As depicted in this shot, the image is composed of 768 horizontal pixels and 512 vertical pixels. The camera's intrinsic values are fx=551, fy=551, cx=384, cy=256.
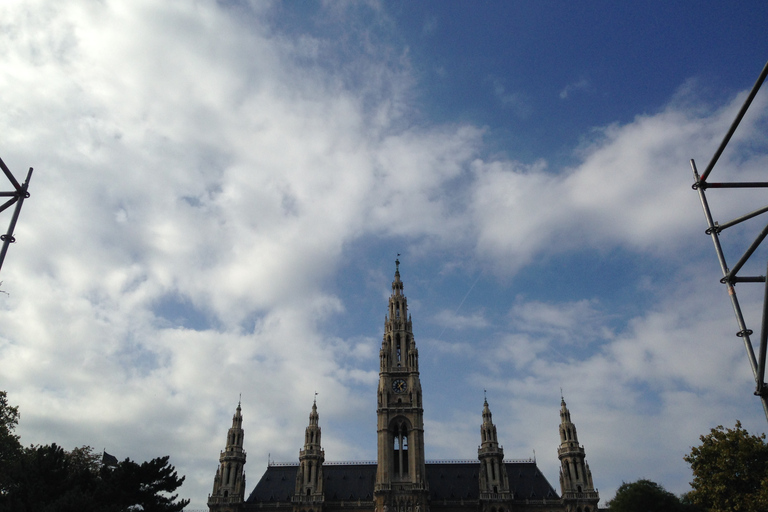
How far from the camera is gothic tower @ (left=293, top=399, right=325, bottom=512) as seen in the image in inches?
3231

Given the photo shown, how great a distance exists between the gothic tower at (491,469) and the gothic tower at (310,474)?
24.5 m

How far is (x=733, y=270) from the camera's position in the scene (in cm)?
1287

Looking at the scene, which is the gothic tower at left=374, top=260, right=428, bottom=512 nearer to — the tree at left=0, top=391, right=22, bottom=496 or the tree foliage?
the tree foliage

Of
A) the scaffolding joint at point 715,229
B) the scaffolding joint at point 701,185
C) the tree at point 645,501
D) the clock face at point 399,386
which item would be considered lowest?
the tree at point 645,501

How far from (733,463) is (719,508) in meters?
3.86

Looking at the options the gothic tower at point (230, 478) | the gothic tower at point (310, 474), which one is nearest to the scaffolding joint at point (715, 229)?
the gothic tower at point (310, 474)

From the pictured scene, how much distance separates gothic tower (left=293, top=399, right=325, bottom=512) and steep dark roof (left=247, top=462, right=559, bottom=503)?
4.11 metres

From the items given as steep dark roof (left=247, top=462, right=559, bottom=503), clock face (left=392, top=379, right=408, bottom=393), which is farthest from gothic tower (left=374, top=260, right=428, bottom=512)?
steep dark roof (left=247, top=462, right=559, bottom=503)

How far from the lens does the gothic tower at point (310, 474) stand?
82062mm

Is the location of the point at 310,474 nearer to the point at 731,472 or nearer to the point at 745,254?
the point at 731,472

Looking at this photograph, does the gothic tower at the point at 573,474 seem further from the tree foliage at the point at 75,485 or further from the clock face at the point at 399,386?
the tree foliage at the point at 75,485

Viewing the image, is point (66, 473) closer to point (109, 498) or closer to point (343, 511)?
point (109, 498)

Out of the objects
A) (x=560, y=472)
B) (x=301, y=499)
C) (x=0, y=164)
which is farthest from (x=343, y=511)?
(x=0, y=164)

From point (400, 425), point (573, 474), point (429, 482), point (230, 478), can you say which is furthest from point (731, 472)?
point (230, 478)
